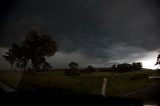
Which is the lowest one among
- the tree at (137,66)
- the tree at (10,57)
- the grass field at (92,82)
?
the grass field at (92,82)

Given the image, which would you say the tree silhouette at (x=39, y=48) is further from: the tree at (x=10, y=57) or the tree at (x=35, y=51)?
the tree at (x=10, y=57)

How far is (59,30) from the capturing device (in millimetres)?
3074

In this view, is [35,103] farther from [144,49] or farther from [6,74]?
[6,74]

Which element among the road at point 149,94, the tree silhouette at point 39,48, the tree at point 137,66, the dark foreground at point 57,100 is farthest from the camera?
the tree silhouette at point 39,48

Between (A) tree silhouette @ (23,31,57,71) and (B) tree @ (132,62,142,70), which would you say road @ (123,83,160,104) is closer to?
(B) tree @ (132,62,142,70)

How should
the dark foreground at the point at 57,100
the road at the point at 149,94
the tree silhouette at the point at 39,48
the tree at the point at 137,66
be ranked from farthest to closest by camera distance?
the tree silhouette at the point at 39,48 → the tree at the point at 137,66 → the road at the point at 149,94 → the dark foreground at the point at 57,100

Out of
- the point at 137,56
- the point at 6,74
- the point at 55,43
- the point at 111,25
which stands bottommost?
the point at 6,74

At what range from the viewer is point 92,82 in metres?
2.77

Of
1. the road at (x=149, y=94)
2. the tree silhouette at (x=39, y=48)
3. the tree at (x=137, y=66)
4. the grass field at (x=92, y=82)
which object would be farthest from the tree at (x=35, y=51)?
the road at (x=149, y=94)

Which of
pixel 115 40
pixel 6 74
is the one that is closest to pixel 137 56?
pixel 115 40

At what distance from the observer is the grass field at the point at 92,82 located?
2598 mm

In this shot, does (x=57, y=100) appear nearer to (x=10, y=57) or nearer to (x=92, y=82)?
(x=92, y=82)

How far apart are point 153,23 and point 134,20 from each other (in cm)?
28

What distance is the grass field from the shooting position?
8.52 feet
